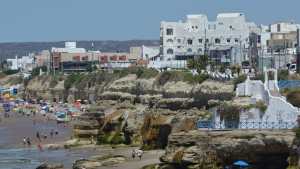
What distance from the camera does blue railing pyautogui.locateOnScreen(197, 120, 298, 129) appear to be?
1326 inches

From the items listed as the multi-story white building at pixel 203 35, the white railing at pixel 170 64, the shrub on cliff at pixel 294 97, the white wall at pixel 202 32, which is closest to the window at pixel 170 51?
the multi-story white building at pixel 203 35

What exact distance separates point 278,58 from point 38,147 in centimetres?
3596

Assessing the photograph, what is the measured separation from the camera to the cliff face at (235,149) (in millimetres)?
32250

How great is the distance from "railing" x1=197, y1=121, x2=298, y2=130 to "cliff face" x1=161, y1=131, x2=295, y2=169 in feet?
3.76

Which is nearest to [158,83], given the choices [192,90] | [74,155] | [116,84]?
[116,84]

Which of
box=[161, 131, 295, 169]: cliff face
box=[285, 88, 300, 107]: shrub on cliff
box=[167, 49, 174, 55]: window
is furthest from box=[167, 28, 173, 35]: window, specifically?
box=[161, 131, 295, 169]: cliff face

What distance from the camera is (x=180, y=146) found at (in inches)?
1341

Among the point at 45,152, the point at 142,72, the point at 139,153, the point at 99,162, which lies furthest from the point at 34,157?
the point at 142,72

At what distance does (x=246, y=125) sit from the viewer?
34.4m

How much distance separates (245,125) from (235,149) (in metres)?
2.17

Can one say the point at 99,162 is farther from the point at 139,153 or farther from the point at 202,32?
the point at 202,32

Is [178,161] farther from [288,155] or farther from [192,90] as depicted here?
[192,90]

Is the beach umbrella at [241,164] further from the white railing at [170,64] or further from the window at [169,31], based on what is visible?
the window at [169,31]

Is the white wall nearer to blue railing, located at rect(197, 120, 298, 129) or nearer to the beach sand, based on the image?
the beach sand
